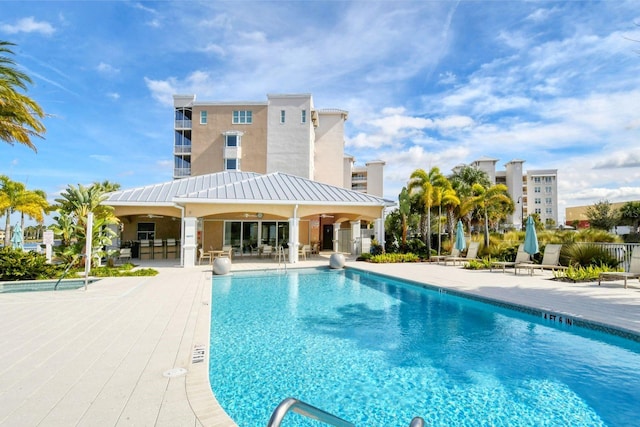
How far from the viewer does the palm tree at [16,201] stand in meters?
22.9

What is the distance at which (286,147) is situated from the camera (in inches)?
1364

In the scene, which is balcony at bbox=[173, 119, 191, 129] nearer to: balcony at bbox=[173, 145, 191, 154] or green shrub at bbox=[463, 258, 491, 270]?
balcony at bbox=[173, 145, 191, 154]

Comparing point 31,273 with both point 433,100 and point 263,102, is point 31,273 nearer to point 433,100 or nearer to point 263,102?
point 433,100

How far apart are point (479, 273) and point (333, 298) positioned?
758cm

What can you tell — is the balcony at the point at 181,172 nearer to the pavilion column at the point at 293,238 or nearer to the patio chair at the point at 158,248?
the patio chair at the point at 158,248

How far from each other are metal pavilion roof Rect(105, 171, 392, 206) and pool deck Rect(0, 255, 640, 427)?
280 inches

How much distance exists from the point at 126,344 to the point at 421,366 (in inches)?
195

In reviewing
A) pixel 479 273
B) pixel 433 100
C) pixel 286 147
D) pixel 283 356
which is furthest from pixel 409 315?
pixel 286 147

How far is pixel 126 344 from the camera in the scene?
5.55 m

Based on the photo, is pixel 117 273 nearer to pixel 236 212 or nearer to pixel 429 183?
pixel 236 212

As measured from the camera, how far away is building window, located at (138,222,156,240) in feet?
79.2

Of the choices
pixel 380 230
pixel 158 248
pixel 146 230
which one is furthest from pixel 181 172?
pixel 380 230

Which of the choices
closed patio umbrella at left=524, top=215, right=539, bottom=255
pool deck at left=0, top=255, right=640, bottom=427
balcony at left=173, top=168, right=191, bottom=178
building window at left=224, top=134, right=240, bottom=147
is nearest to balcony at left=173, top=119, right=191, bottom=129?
balcony at left=173, top=168, right=191, bottom=178

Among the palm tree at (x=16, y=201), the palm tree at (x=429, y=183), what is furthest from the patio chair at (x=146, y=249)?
the palm tree at (x=429, y=183)
